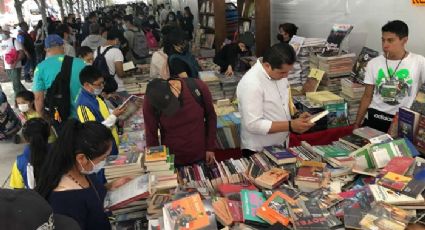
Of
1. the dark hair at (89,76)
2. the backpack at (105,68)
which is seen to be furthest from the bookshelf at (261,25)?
the dark hair at (89,76)

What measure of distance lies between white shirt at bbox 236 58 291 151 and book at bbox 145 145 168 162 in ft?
2.26

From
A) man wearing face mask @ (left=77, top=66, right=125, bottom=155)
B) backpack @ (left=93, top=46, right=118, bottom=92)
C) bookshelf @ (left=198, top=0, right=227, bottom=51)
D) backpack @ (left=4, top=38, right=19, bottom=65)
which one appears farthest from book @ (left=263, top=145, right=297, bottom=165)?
backpack @ (left=4, top=38, right=19, bottom=65)

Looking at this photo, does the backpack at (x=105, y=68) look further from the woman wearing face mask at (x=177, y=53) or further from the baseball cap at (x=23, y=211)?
the baseball cap at (x=23, y=211)

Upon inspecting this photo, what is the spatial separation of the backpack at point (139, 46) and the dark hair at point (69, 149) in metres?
6.50

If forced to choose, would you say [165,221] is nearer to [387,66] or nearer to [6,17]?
[387,66]

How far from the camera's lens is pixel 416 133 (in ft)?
8.57

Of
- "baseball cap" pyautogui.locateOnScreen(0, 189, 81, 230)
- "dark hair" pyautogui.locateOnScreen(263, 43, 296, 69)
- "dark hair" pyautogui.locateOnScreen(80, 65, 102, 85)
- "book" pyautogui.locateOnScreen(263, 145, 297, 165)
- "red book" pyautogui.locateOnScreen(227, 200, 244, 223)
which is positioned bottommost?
"red book" pyautogui.locateOnScreen(227, 200, 244, 223)

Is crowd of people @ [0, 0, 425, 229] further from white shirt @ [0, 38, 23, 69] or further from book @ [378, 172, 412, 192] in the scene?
white shirt @ [0, 38, 23, 69]

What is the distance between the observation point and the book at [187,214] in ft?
6.02

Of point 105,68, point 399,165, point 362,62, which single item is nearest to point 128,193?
point 399,165

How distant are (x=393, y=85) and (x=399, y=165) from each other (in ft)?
3.51

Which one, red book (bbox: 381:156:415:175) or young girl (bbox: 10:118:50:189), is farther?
young girl (bbox: 10:118:50:189)

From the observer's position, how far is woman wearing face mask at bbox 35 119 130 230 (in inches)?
70.7

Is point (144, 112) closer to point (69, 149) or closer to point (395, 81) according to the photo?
point (69, 149)
